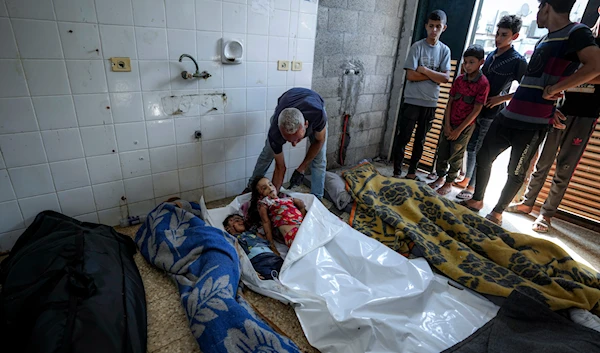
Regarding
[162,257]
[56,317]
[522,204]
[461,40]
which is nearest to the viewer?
[56,317]

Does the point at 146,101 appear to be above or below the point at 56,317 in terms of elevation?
above

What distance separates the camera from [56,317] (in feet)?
3.57

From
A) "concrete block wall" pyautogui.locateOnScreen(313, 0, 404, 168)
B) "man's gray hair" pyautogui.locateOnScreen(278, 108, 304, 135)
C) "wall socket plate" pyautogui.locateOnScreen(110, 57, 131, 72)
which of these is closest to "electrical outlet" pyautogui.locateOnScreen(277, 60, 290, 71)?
"concrete block wall" pyautogui.locateOnScreen(313, 0, 404, 168)

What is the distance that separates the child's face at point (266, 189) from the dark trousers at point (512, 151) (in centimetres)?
166

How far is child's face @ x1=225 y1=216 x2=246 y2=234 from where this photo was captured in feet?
6.43

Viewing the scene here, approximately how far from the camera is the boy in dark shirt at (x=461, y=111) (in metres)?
2.47

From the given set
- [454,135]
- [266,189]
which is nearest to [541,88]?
[454,135]

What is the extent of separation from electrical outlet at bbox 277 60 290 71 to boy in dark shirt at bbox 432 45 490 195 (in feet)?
4.63

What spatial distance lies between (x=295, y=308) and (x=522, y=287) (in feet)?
3.50

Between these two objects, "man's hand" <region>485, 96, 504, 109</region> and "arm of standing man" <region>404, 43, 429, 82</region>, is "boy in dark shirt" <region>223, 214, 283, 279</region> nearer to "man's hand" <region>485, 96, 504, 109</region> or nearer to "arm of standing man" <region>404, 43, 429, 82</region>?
"arm of standing man" <region>404, 43, 429, 82</region>

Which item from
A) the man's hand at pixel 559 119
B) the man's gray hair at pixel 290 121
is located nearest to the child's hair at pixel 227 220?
the man's gray hair at pixel 290 121

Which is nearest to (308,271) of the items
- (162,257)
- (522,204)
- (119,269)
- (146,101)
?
(162,257)

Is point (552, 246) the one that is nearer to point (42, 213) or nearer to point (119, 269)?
point (119, 269)

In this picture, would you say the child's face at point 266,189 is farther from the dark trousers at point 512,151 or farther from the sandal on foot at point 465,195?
the sandal on foot at point 465,195
